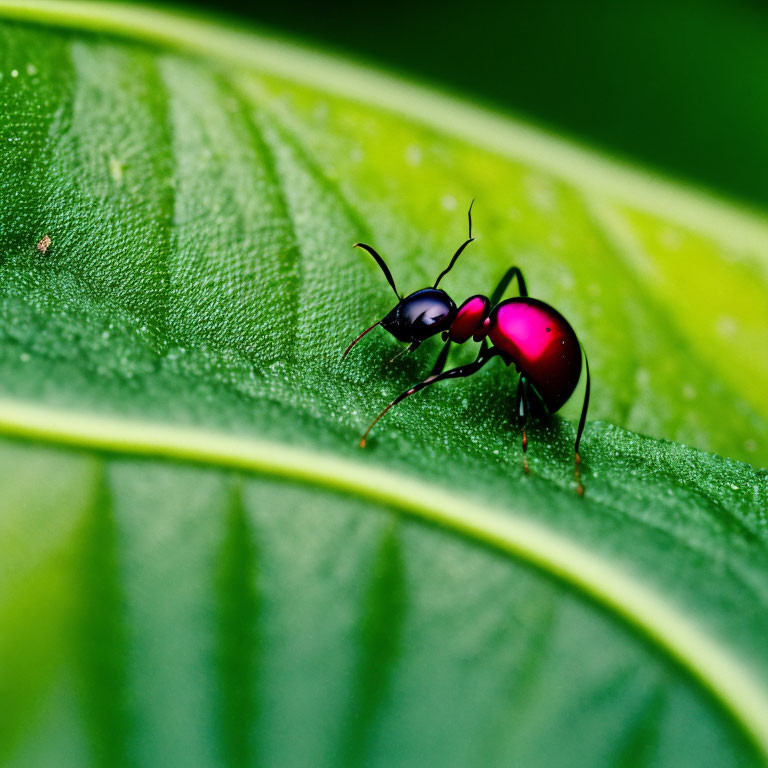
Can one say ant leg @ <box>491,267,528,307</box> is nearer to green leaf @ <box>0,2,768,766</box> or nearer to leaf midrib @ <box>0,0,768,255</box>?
green leaf @ <box>0,2,768,766</box>

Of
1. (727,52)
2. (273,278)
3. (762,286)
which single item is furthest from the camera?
(727,52)

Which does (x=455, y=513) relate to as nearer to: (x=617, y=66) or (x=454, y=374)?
(x=454, y=374)

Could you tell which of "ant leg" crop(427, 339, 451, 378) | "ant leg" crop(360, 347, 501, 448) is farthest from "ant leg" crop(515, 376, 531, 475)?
"ant leg" crop(427, 339, 451, 378)

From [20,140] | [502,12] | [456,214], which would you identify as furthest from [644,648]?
[502,12]

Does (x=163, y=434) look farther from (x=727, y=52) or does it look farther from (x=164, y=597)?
(x=727, y=52)

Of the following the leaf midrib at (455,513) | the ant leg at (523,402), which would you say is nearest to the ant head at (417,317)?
the ant leg at (523,402)
